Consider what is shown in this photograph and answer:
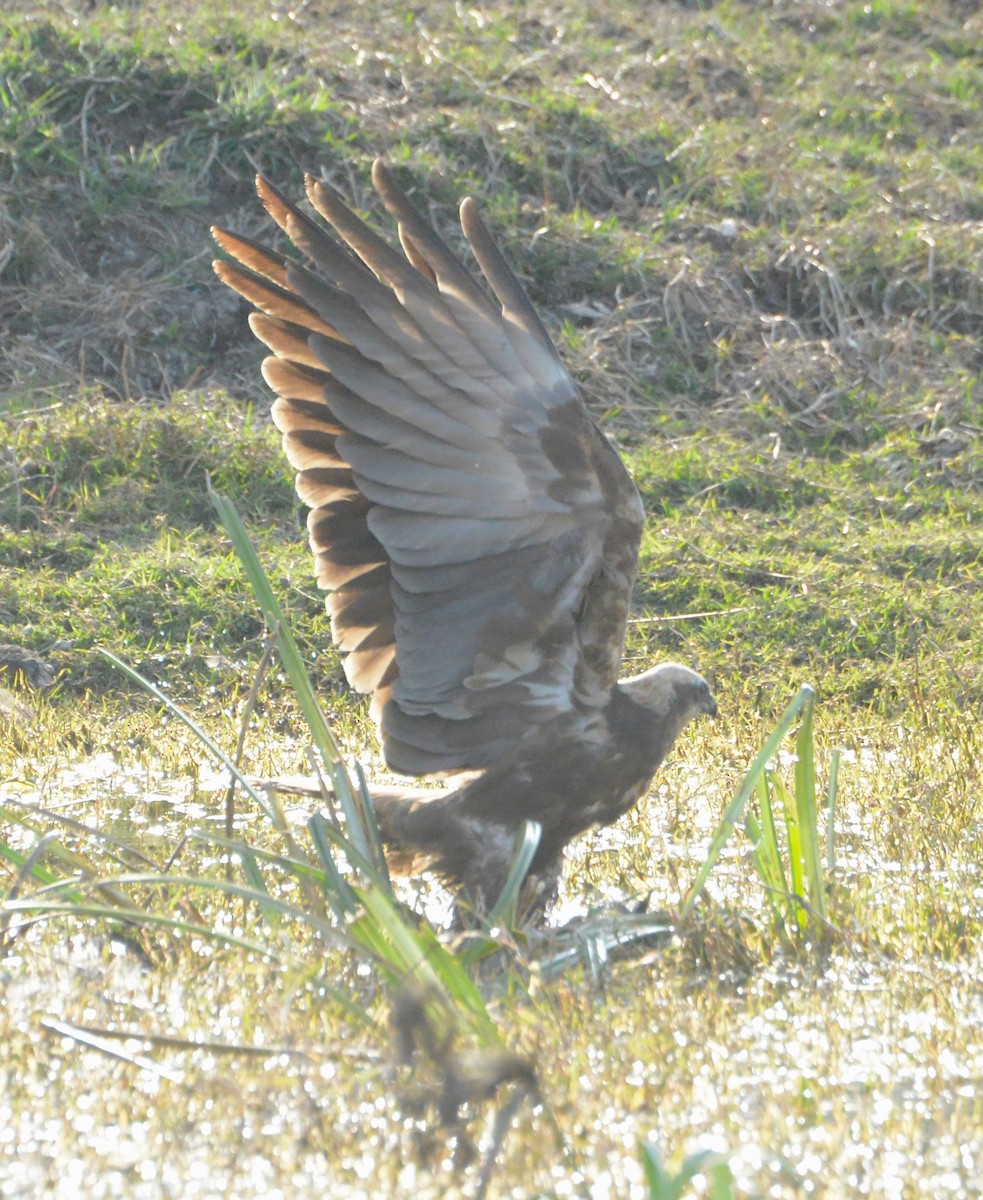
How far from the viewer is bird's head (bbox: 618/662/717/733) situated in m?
4.22

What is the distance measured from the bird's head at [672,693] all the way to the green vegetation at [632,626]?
0.31 m

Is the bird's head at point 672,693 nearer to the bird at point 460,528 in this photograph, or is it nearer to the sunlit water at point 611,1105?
the bird at point 460,528

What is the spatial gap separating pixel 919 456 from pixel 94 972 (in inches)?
194

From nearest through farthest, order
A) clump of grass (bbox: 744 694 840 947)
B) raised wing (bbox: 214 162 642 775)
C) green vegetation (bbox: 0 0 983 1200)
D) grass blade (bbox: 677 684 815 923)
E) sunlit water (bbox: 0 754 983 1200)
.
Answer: sunlit water (bbox: 0 754 983 1200) < green vegetation (bbox: 0 0 983 1200) < grass blade (bbox: 677 684 815 923) < clump of grass (bbox: 744 694 840 947) < raised wing (bbox: 214 162 642 775)

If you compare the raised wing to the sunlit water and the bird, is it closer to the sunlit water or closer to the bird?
the bird

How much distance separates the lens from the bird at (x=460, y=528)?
392 cm

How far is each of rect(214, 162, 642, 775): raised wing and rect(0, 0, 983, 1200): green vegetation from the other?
1.71 ft

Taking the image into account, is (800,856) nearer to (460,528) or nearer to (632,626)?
(460,528)

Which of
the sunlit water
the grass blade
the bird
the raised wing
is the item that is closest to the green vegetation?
the sunlit water

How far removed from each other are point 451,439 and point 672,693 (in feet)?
2.74

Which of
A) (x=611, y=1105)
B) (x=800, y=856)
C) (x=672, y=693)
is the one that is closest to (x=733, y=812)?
(x=800, y=856)

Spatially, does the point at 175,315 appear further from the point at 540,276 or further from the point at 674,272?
the point at 674,272

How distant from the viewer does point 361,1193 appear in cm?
269

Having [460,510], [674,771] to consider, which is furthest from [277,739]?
[460,510]
